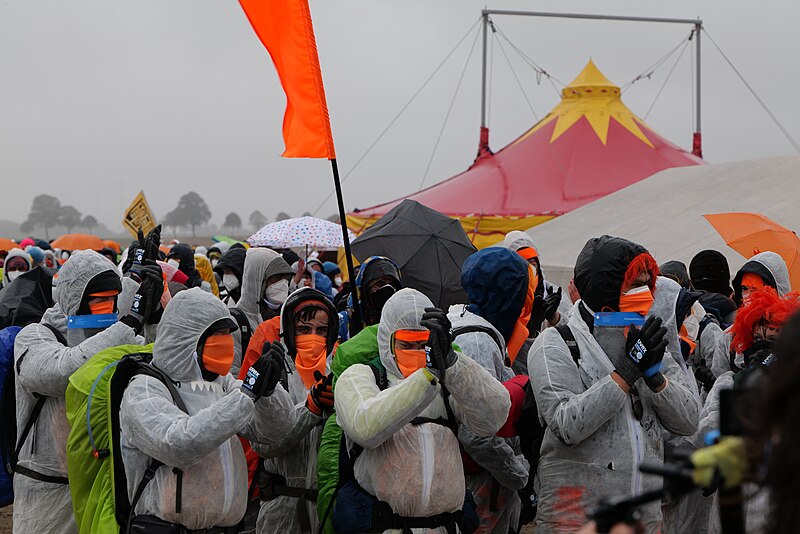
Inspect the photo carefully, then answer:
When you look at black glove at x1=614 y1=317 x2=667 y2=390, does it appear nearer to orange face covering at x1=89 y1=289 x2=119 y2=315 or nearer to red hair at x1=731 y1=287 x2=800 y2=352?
red hair at x1=731 y1=287 x2=800 y2=352

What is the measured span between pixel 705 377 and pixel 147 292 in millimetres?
2925

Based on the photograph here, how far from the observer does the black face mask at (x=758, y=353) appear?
373cm

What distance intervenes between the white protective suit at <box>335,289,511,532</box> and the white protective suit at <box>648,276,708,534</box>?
0.80 metres

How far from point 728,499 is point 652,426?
82.6 inches

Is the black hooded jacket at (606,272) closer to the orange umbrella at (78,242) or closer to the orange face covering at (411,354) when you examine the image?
the orange face covering at (411,354)

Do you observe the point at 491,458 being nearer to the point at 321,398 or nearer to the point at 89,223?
the point at 321,398

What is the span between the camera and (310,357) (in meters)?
4.45

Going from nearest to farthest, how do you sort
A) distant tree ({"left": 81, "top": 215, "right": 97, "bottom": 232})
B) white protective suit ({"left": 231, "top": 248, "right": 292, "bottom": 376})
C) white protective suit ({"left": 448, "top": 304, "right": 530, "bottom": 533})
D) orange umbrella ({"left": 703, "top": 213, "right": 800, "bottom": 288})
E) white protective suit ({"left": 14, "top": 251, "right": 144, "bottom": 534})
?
white protective suit ({"left": 448, "top": 304, "right": 530, "bottom": 533}) → white protective suit ({"left": 14, "top": 251, "right": 144, "bottom": 534}) → white protective suit ({"left": 231, "top": 248, "right": 292, "bottom": 376}) → orange umbrella ({"left": 703, "top": 213, "right": 800, "bottom": 288}) → distant tree ({"left": 81, "top": 215, "right": 97, "bottom": 232})

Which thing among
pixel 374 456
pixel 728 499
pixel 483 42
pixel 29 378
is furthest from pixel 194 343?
pixel 483 42

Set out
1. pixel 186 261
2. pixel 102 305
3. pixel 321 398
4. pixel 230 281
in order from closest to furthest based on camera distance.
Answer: pixel 321 398
pixel 102 305
pixel 230 281
pixel 186 261

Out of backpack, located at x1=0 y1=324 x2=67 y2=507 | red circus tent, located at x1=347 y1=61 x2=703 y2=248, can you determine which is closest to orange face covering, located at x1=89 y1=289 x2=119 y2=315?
backpack, located at x1=0 y1=324 x2=67 y2=507

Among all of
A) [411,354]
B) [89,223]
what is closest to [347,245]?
[411,354]

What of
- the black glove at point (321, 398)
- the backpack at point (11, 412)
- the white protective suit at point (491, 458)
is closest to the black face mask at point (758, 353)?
the white protective suit at point (491, 458)

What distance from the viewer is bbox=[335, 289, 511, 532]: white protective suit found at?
3.17 m
